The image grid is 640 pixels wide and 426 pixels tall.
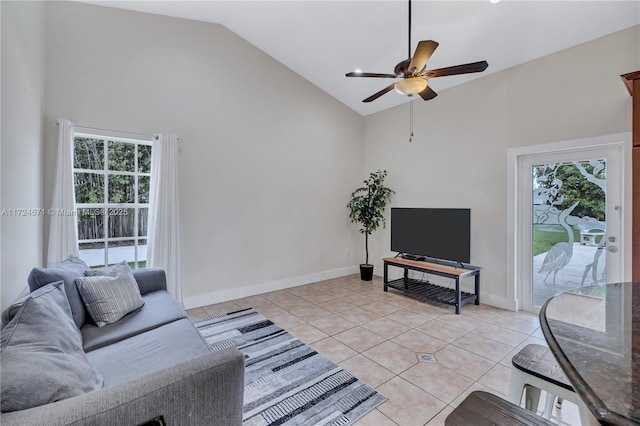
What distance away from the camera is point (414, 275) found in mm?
4742

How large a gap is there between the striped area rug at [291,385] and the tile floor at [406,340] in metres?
0.11

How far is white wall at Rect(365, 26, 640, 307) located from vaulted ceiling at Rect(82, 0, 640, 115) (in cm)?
17

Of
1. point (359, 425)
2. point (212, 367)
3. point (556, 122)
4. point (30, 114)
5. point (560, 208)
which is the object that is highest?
point (556, 122)

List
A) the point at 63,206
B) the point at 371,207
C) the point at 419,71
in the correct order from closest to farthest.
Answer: the point at 419,71, the point at 63,206, the point at 371,207

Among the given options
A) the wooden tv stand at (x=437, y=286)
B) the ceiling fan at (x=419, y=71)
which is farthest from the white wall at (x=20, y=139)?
the wooden tv stand at (x=437, y=286)

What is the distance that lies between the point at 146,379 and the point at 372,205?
14.2 feet

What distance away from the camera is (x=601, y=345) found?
86 cm

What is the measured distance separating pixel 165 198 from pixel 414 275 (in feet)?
12.8

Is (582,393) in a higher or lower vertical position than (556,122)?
lower

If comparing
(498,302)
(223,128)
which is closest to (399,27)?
(223,128)

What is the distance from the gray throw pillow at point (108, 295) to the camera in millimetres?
2074

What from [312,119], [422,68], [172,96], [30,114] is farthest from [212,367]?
[312,119]

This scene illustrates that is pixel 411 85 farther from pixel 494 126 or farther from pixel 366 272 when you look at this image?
pixel 366 272

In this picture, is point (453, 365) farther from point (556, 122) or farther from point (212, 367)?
point (556, 122)
